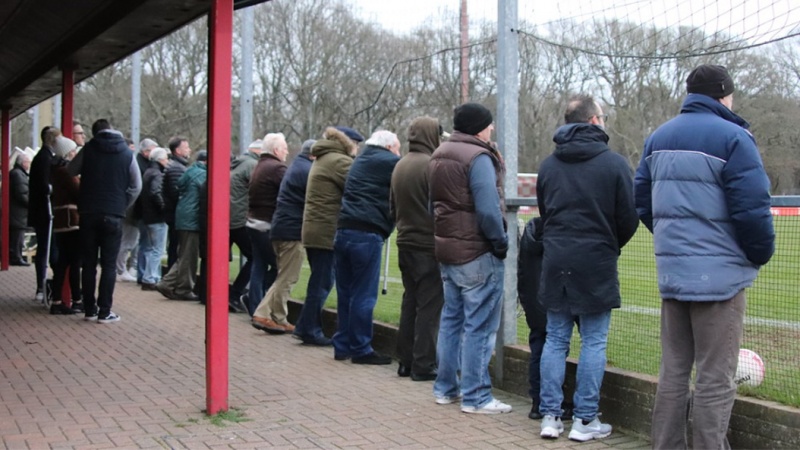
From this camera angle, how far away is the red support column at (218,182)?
6223 mm

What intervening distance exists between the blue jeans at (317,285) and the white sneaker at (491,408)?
269cm

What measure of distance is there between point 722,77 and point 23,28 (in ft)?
23.1

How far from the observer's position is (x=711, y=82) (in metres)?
4.73

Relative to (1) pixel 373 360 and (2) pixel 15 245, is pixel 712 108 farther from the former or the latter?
(2) pixel 15 245

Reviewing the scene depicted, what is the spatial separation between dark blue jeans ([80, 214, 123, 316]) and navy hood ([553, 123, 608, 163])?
19.2ft

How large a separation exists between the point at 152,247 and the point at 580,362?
906cm

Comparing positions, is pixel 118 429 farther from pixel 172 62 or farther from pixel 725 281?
pixel 172 62

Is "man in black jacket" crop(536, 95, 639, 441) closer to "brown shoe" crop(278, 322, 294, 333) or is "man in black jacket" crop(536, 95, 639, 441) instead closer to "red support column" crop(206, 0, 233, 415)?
"red support column" crop(206, 0, 233, 415)

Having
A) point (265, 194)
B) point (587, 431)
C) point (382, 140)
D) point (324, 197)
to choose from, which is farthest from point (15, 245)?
point (587, 431)

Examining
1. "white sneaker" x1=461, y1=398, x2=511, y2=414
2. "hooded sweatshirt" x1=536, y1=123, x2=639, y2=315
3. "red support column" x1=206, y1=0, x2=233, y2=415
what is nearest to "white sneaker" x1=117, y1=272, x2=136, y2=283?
"red support column" x1=206, y1=0, x2=233, y2=415

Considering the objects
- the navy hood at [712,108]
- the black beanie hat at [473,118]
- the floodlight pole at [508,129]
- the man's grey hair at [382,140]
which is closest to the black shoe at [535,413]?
the floodlight pole at [508,129]

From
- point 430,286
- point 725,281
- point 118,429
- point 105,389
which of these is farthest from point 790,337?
point 105,389

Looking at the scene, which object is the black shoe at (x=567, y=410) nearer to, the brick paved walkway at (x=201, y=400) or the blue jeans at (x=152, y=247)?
the brick paved walkway at (x=201, y=400)

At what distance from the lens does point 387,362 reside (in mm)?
8086
